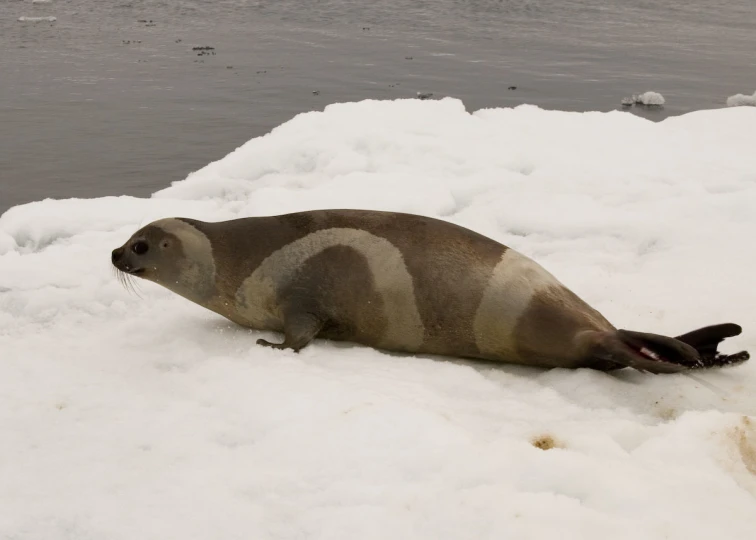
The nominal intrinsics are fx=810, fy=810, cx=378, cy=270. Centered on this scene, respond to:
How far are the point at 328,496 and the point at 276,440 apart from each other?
413 mm

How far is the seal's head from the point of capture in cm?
419

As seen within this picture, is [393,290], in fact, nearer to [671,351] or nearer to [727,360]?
[671,351]

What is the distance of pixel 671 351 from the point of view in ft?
11.3

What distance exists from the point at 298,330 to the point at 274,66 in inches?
433

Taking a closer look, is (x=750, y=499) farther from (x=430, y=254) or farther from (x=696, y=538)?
(x=430, y=254)

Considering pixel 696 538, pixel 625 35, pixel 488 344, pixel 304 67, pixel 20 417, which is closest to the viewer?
pixel 696 538

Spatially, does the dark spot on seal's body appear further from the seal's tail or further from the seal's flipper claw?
the seal's flipper claw

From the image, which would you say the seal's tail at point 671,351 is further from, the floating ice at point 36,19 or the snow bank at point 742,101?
the floating ice at point 36,19

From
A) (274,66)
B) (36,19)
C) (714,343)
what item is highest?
(714,343)

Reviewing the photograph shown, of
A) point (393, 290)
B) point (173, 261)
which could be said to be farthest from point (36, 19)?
point (393, 290)

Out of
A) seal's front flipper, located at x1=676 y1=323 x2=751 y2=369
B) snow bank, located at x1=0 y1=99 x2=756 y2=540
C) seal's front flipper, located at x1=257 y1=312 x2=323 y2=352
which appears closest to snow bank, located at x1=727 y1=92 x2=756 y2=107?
snow bank, located at x1=0 y1=99 x2=756 y2=540

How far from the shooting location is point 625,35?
17.8m

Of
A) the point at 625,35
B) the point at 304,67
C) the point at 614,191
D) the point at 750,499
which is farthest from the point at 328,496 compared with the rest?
the point at 625,35

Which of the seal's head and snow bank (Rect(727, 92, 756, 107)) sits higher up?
snow bank (Rect(727, 92, 756, 107))
